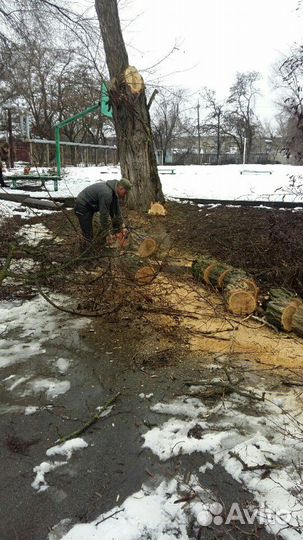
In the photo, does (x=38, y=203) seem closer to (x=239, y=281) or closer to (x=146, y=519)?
(x=239, y=281)

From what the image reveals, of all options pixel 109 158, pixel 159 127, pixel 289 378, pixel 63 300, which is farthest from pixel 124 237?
pixel 159 127

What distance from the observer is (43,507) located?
6.70 feet

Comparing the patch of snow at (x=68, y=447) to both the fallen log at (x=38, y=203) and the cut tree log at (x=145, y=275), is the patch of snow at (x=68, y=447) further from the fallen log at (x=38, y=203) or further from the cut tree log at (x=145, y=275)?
the fallen log at (x=38, y=203)

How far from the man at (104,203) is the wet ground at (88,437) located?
6.69 ft

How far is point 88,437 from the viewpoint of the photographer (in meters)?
2.51

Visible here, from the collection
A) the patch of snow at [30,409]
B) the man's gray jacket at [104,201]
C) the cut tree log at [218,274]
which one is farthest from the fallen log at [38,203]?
the patch of snow at [30,409]

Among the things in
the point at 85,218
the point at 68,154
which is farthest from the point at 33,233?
the point at 68,154

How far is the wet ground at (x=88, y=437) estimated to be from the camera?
2035mm

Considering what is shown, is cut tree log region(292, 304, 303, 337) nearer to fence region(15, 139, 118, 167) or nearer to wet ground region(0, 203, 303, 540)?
wet ground region(0, 203, 303, 540)

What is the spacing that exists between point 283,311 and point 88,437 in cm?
216

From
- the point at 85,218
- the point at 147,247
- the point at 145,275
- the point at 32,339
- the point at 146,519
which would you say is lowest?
the point at 146,519

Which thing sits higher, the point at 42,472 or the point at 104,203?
the point at 104,203

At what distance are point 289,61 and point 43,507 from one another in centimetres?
637

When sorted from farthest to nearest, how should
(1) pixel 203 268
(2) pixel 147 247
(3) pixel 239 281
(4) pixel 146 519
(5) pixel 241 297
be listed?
(2) pixel 147 247 < (1) pixel 203 268 < (3) pixel 239 281 < (5) pixel 241 297 < (4) pixel 146 519
